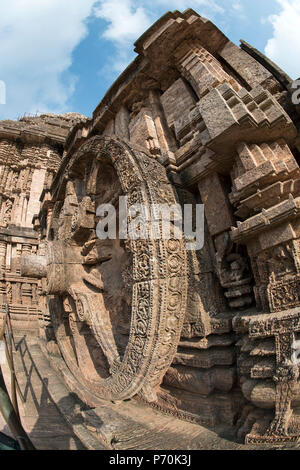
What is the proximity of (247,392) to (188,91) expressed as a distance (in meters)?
4.48

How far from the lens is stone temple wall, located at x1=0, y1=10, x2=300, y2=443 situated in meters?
2.44

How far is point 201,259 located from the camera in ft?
11.3

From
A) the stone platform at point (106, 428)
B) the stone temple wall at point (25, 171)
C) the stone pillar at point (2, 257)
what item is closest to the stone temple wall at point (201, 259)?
the stone platform at point (106, 428)

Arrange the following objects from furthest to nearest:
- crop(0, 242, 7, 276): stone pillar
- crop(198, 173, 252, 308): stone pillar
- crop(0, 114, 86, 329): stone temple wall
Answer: crop(0, 114, 86, 329): stone temple wall, crop(0, 242, 7, 276): stone pillar, crop(198, 173, 252, 308): stone pillar

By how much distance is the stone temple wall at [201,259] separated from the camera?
2436 millimetres

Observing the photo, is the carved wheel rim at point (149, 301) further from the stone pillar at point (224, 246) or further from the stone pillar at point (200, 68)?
the stone pillar at point (200, 68)

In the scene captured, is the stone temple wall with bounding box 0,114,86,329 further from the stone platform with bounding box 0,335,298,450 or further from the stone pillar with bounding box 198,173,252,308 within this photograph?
the stone pillar with bounding box 198,173,252,308

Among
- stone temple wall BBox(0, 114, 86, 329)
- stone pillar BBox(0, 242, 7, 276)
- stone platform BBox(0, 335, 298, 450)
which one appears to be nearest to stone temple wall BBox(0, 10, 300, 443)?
stone platform BBox(0, 335, 298, 450)

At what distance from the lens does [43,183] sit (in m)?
14.5

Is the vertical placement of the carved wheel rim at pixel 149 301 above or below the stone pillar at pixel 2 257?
below

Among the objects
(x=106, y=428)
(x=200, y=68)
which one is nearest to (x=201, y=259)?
(x=106, y=428)

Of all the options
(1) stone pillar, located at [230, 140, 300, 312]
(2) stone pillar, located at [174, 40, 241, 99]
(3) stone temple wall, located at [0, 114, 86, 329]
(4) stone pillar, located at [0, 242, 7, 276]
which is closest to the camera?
(1) stone pillar, located at [230, 140, 300, 312]

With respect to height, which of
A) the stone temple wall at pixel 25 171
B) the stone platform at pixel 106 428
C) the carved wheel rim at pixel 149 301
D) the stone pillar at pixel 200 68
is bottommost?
the stone platform at pixel 106 428

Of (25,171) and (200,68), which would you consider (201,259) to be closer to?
(200,68)
